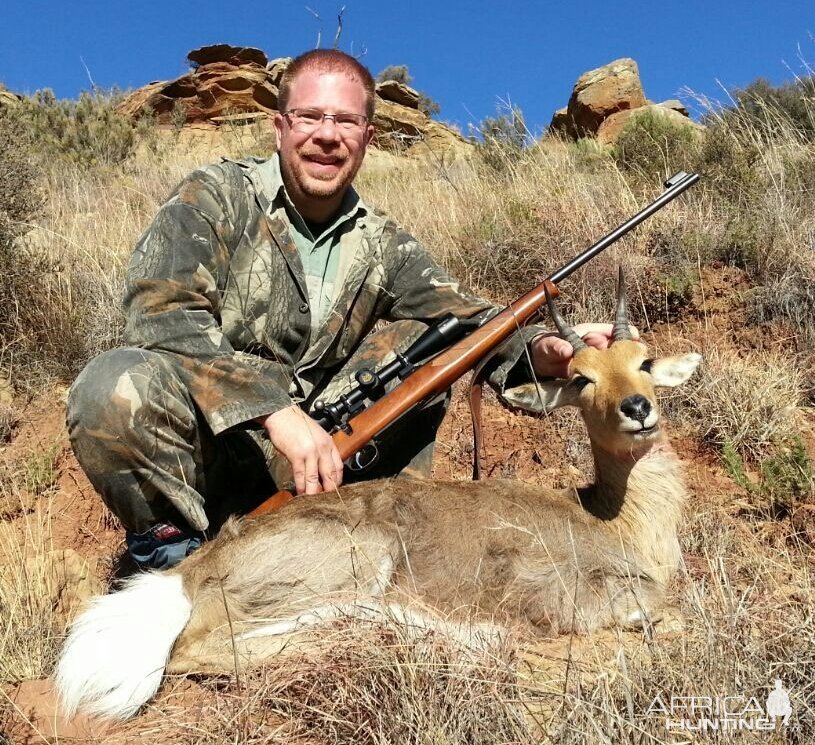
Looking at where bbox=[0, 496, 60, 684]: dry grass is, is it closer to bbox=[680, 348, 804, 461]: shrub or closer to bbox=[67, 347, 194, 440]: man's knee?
bbox=[67, 347, 194, 440]: man's knee

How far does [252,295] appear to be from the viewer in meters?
4.02

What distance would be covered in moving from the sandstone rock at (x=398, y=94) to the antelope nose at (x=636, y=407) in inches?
1081

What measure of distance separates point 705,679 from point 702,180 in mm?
6552

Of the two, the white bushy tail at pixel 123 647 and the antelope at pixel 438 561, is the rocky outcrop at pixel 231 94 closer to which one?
the antelope at pixel 438 561

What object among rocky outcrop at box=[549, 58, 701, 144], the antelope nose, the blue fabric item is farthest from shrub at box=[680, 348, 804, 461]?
rocky outcrop at box=[549, 58, 701, 144]

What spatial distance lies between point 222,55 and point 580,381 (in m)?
29.8

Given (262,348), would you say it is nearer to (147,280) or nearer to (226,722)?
(147,280)

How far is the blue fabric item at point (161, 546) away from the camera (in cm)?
366

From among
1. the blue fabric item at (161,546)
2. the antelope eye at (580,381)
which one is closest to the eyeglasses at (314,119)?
the antelope eye at (580,381)

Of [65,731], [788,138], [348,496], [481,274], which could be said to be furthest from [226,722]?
[788,138]

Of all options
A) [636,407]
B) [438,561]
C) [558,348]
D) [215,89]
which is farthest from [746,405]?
[215,89]

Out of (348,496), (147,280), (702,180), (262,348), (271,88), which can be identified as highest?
(271,88)

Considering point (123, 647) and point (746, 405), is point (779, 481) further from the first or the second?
point (123, 647)

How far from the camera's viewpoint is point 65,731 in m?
2.70
